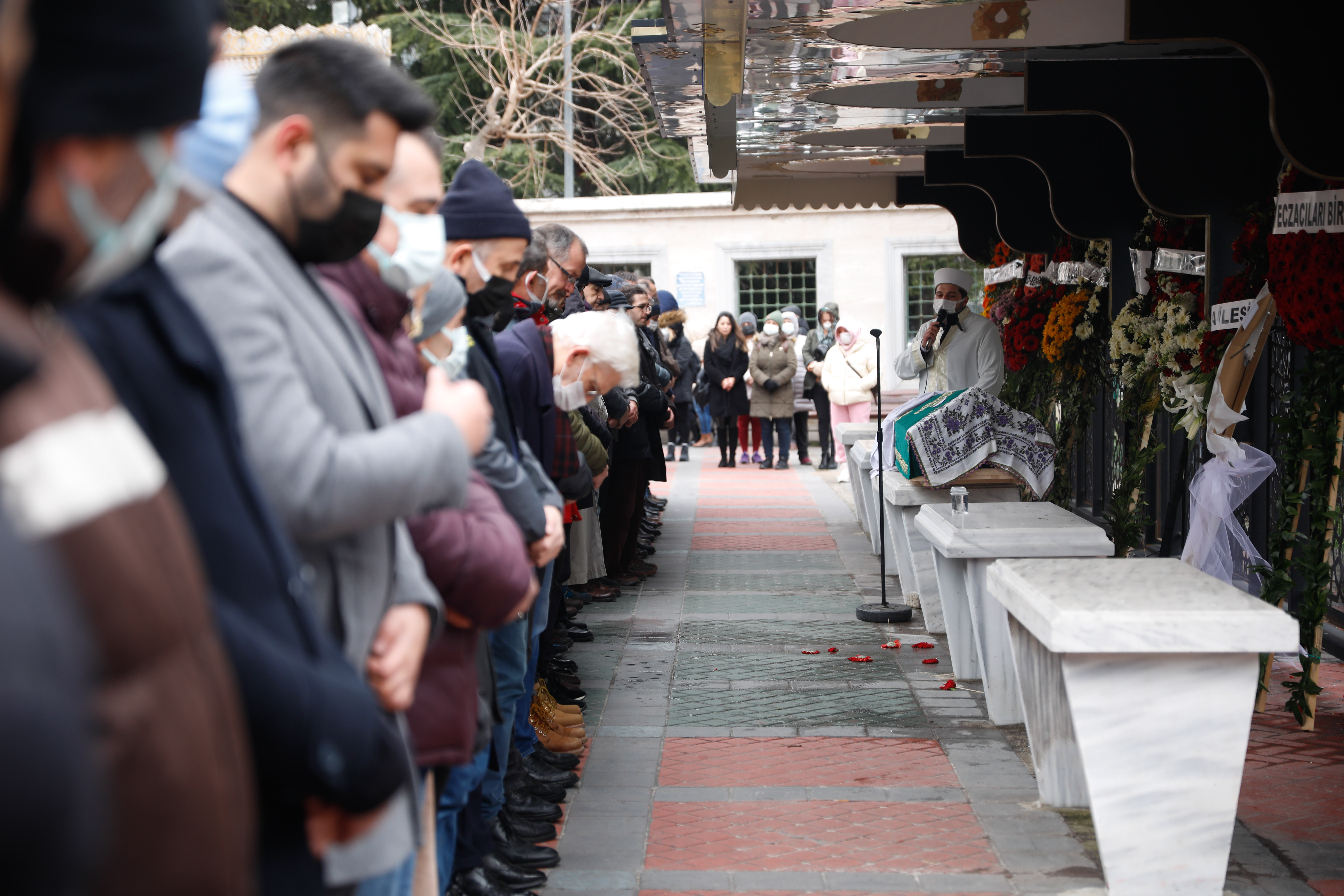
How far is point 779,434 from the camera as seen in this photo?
17.2 meters

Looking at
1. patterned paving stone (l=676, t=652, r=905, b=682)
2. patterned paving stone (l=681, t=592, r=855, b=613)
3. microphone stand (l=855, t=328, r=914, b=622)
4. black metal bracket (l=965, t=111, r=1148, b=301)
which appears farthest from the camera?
patterned paving stone (l=681, t=592, r=855, b=613)

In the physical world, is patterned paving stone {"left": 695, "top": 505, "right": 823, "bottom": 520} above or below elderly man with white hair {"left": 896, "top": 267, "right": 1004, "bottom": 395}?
below

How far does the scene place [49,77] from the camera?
98 centimetres

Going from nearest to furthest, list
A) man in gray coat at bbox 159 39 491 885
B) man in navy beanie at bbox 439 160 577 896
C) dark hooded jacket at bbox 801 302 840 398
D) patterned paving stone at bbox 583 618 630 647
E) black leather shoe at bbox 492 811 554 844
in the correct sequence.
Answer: man in gray coat at bbox 159 39 491 885, man in navy beanie at bbox 439 160 577 896, black leather shoe at bbox 492 811 554 844, patterned paving stone at bbox 583 618 630 647, dark hooded jacket at bbox 801 302 840 398

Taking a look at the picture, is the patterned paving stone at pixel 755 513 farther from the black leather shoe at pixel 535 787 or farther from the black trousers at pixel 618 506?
the black leather shoe at pixel 535 787

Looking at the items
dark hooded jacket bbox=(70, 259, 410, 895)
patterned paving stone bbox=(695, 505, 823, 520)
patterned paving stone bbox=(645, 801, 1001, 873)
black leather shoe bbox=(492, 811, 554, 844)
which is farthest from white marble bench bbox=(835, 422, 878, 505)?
dark hooded jacket bbox=(70, 259, 410, 895)

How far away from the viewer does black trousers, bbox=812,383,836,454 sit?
697 inches

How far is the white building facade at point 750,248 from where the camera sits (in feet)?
76.1

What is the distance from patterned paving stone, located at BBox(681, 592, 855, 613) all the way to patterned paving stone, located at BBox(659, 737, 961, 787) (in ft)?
9.31

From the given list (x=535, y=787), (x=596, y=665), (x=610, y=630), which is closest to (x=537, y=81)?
(x=610, y=630)

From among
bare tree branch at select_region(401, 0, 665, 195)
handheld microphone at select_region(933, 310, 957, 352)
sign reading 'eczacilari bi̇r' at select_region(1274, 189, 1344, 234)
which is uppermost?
bare tree branch at select_region(401, 0, 665, 195)

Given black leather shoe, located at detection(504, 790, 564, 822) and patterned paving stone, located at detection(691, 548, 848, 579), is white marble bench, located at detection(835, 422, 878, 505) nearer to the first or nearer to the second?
patterned paving stone, located at detection(691, 548, 848, 579)

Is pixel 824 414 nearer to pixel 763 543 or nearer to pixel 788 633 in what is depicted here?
pixel 763 543

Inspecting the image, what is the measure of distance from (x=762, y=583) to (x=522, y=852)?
5421 mm
